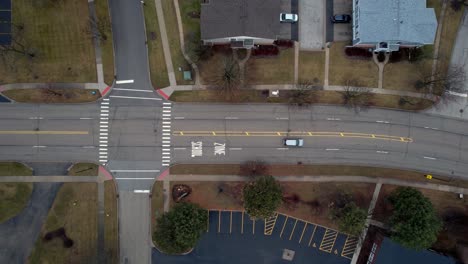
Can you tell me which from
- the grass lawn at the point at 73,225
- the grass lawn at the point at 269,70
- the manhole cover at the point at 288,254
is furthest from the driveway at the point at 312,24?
the grass lawn at the point at 73,225

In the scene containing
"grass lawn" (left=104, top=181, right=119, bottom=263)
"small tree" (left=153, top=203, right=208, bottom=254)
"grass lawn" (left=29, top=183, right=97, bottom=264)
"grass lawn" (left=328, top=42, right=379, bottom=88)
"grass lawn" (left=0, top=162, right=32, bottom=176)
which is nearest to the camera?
"small tree" (left=153, top=203, right=208, bottom=254)

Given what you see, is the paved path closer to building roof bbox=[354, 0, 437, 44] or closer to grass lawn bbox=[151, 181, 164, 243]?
grass lawn bbox=[151, 181, 164, 243]

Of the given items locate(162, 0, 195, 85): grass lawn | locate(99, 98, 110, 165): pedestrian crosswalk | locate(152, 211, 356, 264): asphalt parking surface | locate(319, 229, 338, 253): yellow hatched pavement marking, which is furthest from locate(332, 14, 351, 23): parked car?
locate(99, 98, 110, 165): pedestrian crosswalk

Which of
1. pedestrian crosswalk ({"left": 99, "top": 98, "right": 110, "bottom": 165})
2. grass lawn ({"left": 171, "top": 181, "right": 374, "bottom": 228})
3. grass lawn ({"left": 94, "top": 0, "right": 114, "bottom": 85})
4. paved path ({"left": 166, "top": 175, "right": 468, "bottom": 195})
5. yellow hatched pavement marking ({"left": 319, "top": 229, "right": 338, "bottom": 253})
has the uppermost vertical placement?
grass lawn ({"left": 94, "top": 0, "right": 114, "bottom": 85})

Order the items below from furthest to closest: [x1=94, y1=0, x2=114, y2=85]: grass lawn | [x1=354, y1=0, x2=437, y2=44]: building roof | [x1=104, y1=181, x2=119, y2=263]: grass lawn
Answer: [x1=94, y1=0, x2=114, y2=85]: grass lawn, [x1=104, y1=181, x2=119, y2=263]: grass lawn, [x1=354, y1=0, x2=437, y2=44]: building roof

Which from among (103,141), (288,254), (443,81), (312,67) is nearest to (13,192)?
(103,141)

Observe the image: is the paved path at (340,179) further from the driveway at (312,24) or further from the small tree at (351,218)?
the driveway at (312,24)
